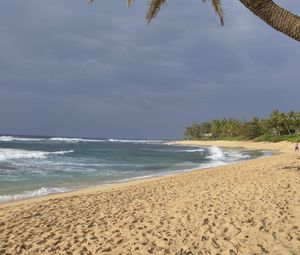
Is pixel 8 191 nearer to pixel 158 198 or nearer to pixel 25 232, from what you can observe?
pixel 158 198

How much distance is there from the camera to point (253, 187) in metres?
13.4

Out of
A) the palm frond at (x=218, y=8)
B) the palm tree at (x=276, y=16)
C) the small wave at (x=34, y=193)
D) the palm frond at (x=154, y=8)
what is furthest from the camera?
the small wave at (x=34, y=193)

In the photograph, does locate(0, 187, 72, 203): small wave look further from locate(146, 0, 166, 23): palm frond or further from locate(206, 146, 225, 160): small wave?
locate(206, 146, 225, 160): small wave

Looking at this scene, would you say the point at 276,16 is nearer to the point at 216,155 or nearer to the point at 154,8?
the point at 154,8

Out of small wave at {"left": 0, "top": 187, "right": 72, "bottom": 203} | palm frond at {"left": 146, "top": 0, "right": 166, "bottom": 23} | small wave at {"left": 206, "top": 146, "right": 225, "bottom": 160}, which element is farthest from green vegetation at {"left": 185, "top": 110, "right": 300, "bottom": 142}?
palm frond at {"left": 146, "top": 0, "right": 166, "bottom": 23}

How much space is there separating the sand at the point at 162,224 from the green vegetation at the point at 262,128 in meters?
68.2

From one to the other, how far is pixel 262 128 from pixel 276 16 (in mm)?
111261

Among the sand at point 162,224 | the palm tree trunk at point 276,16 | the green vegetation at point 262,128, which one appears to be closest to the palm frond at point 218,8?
the palm tree trunk at point 276,16

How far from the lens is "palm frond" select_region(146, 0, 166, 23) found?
25.0ft

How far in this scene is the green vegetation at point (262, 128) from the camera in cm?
9469

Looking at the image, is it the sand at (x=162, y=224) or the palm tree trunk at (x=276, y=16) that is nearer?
the palm tree trunk at (x=276, y=16)

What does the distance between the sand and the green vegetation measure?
68187 mm

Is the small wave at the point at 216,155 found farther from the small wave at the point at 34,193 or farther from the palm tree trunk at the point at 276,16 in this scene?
the palm tree trunk at the point at 276,16

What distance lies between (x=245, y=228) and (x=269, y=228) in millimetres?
Answer: 498
